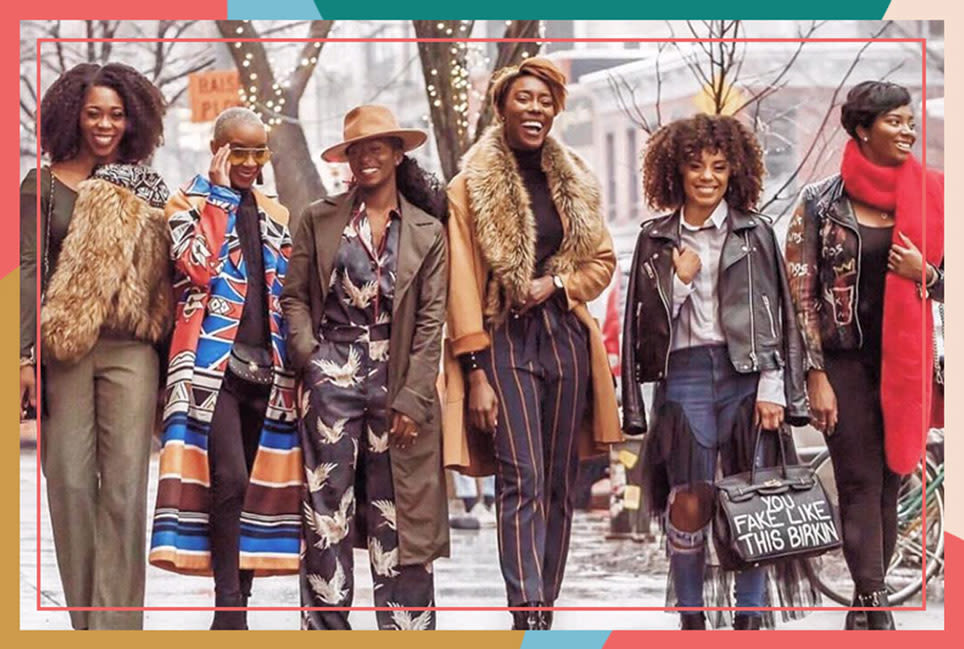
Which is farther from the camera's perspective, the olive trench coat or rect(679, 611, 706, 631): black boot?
rect(679, 611, 706, 631): black boot

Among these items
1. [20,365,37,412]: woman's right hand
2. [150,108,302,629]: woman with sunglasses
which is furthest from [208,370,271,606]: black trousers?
[20,365,37,412]: woman's right hand

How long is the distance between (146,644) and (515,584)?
159 centimetres

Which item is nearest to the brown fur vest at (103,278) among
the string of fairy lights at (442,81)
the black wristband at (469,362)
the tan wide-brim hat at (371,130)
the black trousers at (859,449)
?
the string of fairy lights at (442,81)

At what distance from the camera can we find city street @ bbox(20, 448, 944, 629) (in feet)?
26.1

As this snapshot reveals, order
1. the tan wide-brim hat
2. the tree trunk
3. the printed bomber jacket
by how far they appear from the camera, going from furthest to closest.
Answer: the tree trunk → the printed bomber jacket → the tan wide-brim hat

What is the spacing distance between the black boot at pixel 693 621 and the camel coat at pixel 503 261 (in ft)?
2.67

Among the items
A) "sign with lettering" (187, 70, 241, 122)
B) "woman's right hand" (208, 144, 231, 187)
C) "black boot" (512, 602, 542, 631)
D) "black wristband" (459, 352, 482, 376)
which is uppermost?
"sign with lettering" (187, 70, 241, 122)

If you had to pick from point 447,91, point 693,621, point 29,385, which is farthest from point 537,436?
point 29,385

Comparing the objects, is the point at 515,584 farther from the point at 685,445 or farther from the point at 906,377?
the point at 906,377

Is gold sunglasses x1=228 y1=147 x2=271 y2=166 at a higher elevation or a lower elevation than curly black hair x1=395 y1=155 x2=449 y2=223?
higher

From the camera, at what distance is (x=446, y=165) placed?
27.0 feet

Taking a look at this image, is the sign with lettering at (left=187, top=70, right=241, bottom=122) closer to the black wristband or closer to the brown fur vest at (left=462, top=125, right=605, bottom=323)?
the brown fur vest at (left=462, top=125, right=605, bottom=323)

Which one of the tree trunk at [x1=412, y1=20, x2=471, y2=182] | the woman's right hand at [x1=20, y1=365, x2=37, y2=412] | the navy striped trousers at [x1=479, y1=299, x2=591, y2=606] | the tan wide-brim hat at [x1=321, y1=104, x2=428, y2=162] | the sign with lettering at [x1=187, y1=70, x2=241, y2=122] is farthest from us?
the tree trunk at [x1=412, y1=20, x2=471, y2=182]

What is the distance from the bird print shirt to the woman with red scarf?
1.71 meters
